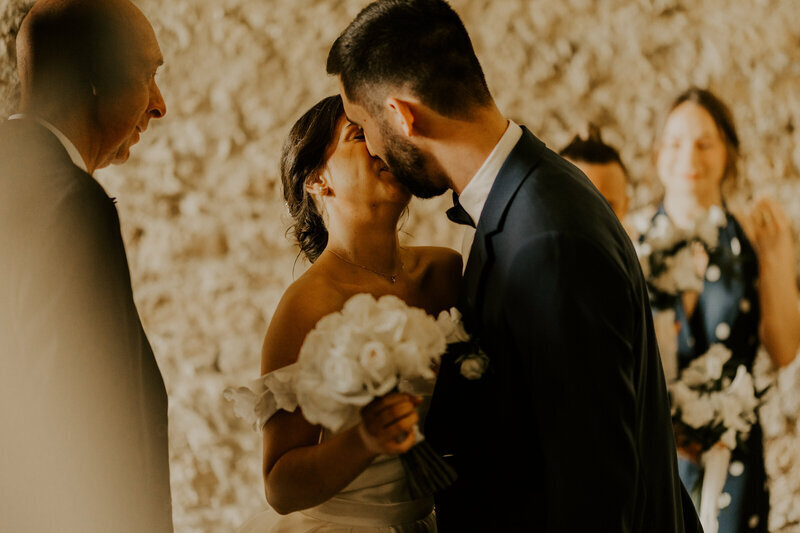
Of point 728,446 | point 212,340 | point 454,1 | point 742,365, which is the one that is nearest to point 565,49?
point 454,1

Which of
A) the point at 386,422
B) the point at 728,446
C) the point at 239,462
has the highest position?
the point at 386,422

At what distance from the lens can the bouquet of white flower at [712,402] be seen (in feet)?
6.57

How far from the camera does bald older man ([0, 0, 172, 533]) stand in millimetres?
1098

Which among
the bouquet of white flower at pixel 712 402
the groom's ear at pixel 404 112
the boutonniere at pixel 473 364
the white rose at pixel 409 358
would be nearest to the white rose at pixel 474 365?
the boutonniere at pixel 473 364

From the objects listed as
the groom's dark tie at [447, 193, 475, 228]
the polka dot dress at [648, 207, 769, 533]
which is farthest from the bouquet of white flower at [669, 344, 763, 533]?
the groom's dark tie at [447, 193, 475, 228]

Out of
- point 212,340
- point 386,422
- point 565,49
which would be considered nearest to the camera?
point 386,422

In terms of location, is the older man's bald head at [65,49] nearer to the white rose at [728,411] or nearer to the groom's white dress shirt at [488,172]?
the groom's white dress shirt at [488,172]

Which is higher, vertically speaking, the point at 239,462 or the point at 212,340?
the point at 212,340

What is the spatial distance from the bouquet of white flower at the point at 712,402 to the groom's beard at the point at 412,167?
3.55 ft

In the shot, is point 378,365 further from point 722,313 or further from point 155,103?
point 722,313

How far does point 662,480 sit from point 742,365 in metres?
0.91

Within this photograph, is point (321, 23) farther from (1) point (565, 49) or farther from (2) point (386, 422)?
(2) point (386, 422)

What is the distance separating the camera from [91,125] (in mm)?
1243

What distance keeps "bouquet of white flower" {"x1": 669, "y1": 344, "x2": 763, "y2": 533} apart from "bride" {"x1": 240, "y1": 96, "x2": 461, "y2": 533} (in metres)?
0.80
